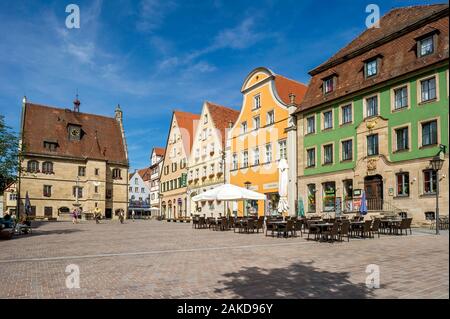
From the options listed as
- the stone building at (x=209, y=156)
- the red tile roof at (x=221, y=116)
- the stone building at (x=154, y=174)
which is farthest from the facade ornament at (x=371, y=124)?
the stone building at (x=154, y=174)

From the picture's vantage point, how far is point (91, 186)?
5641cm

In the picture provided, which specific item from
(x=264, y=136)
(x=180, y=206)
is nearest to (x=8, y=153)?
(x=264, y=136)

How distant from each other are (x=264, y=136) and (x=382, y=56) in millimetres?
13416

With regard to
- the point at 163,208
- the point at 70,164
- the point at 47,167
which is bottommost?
the point at 163,208

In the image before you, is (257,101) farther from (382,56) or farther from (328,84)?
(382,56)

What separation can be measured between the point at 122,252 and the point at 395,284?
866 centimetres

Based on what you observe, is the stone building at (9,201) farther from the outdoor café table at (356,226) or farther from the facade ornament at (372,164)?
the outdoor café table at (356,226)

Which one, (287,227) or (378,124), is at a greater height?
(378,124)

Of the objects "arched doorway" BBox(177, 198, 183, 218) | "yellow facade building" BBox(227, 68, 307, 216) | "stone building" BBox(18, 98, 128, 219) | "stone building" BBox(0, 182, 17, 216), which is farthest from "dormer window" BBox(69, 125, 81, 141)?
"yellow facade building" BBox(227, 68, 307, 216)

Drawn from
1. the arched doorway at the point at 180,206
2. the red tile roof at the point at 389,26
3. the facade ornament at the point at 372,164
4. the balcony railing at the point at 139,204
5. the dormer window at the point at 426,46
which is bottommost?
the balcony railing at the point at 139,204

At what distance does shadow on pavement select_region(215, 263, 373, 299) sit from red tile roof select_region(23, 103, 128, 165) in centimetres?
5249

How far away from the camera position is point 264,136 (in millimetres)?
35344

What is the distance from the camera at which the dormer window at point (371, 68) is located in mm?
24922
